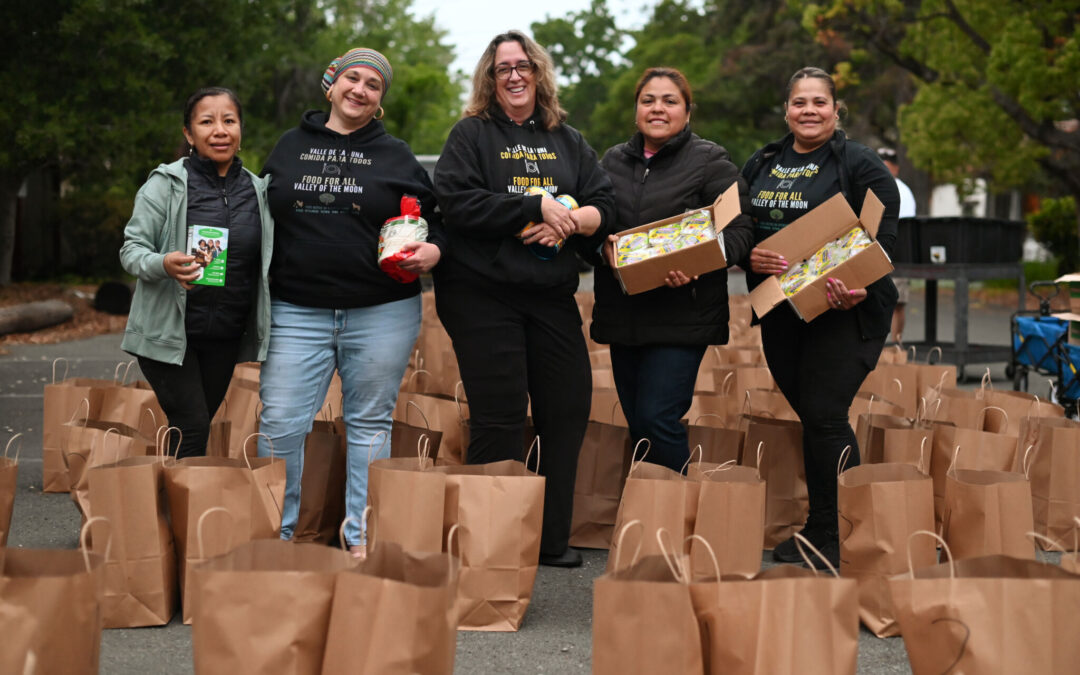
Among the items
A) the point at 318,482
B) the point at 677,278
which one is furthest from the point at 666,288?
the point at 318,482

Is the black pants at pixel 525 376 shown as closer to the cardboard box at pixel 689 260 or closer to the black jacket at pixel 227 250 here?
the cardboard box at pixel 689 260

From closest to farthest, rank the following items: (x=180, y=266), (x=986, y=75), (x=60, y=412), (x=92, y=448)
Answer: (x=180, y=266), (x=92, y=448), (x=60, y=412), (x=986, y=75)

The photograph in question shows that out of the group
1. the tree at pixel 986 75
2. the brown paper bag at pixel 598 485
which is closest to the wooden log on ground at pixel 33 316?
the brown paper bag at pixel 598 485

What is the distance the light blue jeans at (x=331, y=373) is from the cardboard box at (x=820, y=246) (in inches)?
51.5

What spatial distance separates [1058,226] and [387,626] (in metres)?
19.6

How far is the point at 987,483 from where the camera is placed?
135 inches

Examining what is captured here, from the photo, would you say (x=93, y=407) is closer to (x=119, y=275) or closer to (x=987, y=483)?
(x=987, y=483)

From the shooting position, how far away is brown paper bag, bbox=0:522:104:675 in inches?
94.9

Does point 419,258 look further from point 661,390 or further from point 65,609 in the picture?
point 65,609

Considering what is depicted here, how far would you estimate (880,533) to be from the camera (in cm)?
336

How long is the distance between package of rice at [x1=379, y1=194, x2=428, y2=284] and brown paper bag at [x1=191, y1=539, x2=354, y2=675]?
1509 millimetres

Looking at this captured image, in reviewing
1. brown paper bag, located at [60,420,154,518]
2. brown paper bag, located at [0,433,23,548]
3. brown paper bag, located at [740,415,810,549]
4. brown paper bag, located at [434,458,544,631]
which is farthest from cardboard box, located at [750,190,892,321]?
brown paper bag, located at [0,433,23,548]

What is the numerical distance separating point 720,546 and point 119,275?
18134mm

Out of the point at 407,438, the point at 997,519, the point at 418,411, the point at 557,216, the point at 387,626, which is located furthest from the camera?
the point at 418,411
